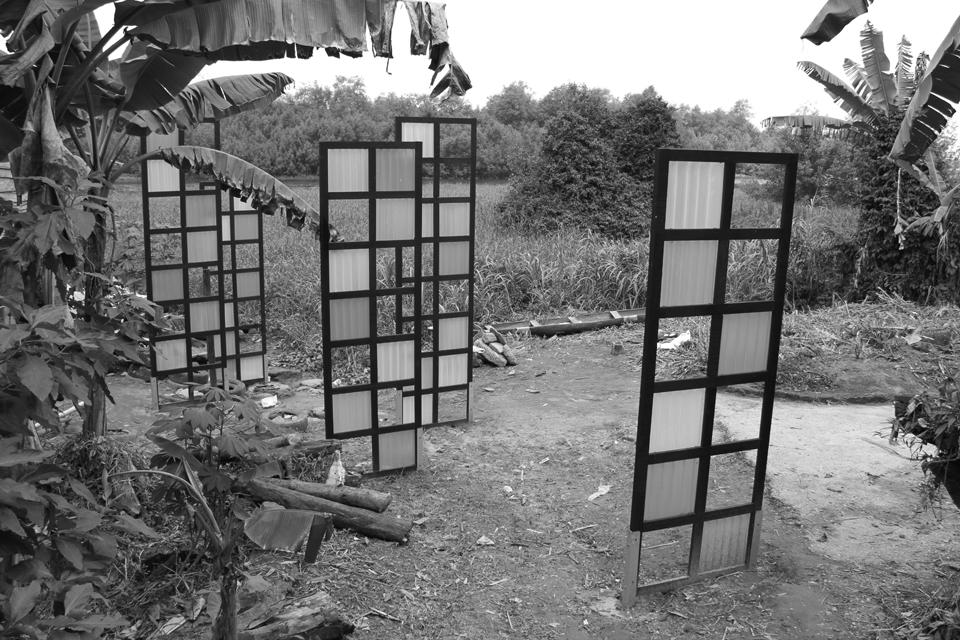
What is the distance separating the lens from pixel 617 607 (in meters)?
4.06

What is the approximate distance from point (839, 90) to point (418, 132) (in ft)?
22.5

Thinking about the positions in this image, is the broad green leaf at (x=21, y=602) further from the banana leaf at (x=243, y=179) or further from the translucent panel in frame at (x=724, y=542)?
Answer: the banana leaf at (x=243, y=179)

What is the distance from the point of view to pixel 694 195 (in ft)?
12.1

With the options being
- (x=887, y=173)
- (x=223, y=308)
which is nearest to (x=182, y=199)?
(x=223, y=308)

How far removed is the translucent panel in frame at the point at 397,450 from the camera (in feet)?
18.1

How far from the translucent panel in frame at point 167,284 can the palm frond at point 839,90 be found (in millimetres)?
8304

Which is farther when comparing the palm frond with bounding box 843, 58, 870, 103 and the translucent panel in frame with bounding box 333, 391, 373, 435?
the palm frond with bounding box 843, 58, 870, 103

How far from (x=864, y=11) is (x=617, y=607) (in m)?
3.32

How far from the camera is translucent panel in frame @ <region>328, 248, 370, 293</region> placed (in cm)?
509

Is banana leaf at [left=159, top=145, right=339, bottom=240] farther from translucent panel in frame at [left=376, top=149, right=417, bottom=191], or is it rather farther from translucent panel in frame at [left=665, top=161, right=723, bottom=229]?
translucent panel in frame at [left=665, top=161, right=723, bottom=229]

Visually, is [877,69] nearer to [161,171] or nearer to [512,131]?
[161,171]

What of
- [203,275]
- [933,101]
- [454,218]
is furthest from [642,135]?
[933,101]

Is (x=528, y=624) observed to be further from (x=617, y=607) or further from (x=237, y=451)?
(x=237, y=451)

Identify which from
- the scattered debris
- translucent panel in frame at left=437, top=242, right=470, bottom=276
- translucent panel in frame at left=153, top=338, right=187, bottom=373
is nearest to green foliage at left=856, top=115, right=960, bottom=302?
translucent panel in frame at left=437, top=242, right=470, bottom=276
